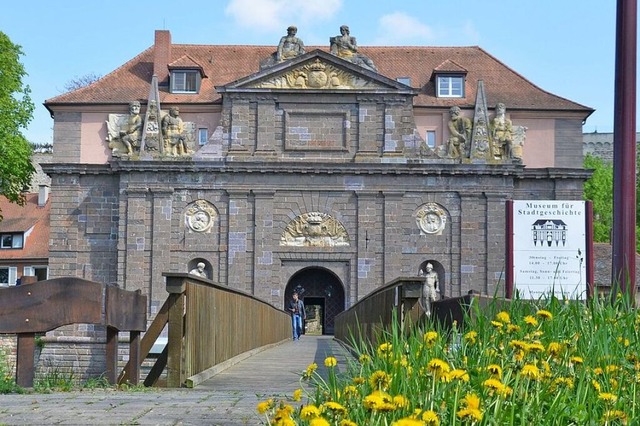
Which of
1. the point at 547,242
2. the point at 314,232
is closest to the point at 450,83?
the point at 314,232

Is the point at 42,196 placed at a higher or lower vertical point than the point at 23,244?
higher

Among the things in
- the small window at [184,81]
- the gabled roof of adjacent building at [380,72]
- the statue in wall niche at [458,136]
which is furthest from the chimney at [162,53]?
the statue in wall niche at [458,136]

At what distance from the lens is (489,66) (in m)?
49.2

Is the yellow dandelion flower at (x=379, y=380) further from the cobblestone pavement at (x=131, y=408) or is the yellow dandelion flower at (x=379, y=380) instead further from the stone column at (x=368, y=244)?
the stone column at (x=368, y=244)

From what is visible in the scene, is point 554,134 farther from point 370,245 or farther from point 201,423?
point 201,423

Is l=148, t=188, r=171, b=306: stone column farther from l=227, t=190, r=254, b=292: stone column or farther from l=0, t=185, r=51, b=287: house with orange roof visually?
l=0, t=185, r=51, b=287: house with orange roof

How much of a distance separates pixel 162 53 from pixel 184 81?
2345 mm

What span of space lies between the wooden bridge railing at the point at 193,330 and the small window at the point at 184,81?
3128 cm

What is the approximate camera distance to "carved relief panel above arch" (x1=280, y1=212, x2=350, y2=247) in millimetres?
43375

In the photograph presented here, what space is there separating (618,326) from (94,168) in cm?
3849

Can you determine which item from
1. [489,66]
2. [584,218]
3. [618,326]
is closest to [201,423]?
[618,326]

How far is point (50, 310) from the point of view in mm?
10133

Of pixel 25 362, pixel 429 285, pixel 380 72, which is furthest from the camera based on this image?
pixel 380 72

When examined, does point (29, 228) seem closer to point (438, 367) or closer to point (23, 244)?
point (23, 244)
